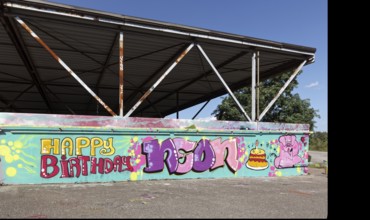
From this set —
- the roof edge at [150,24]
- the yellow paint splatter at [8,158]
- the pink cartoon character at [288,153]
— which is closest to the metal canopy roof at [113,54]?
the roof edge at [150,24]

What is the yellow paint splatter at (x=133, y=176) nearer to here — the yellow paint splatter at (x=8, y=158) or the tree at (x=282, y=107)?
the yellow paint splatter at (x=8, y=158)

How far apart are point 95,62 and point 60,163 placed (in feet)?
22.0

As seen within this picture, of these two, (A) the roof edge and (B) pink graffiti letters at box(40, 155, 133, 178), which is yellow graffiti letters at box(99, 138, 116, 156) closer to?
(B) pink graffiti letters at box(40, 155, 133, 178)

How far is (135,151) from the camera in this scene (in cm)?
1140

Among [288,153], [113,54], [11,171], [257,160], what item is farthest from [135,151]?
[288,153]

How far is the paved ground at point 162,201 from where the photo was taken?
20.4 ft

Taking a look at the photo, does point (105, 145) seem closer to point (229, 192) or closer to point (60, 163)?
point (60, 163)

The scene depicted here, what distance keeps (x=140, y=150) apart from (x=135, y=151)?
19cm

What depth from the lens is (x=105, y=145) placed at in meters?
11.0

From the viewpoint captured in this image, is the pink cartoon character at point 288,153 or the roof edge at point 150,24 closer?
the roof edge at point 150,24

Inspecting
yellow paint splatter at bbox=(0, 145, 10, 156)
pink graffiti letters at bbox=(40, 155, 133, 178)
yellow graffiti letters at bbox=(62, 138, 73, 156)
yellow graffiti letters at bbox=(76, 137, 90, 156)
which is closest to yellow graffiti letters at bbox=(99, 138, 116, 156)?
pink graffiti letters at bbox=(40, 155, 133, 178)

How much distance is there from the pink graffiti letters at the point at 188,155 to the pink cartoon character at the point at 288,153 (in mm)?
2408

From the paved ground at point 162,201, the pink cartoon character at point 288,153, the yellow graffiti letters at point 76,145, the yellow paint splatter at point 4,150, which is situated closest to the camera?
the paved ground at point 162,201
